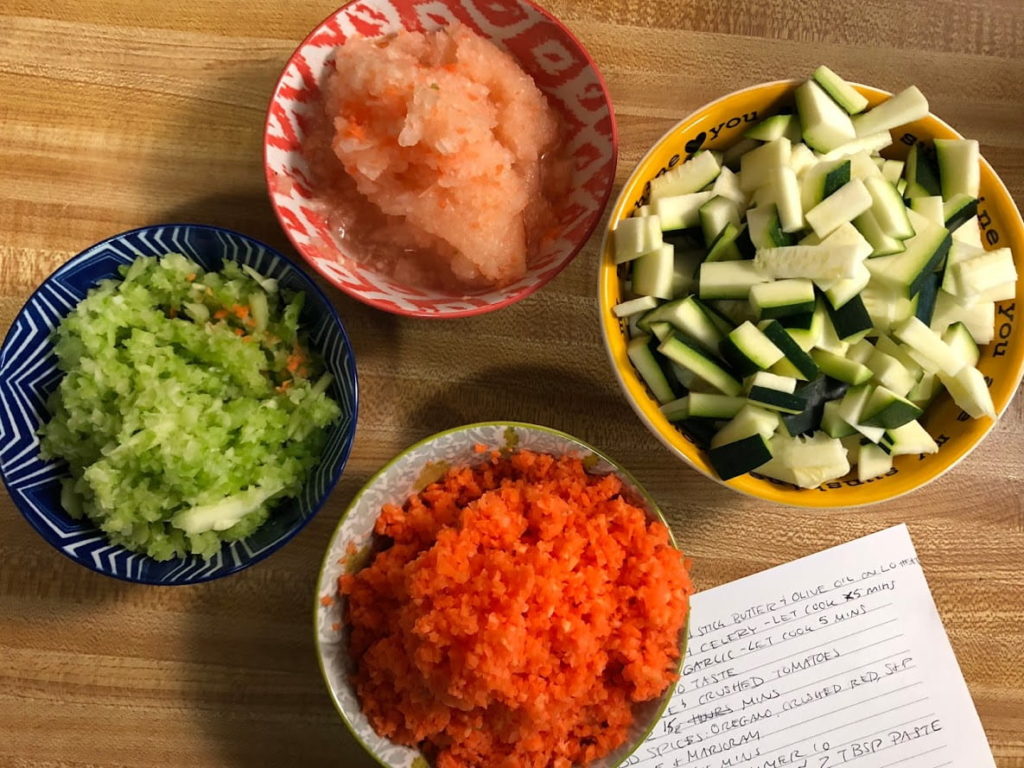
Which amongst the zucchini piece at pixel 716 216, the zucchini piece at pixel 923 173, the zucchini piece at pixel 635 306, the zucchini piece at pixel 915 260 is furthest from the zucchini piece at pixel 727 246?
the zucchini piece at pixel 923 173

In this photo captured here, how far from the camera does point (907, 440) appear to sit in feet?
4.55

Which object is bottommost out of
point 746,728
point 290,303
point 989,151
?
point 746,728

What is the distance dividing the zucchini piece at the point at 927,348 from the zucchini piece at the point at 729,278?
256 millimetres

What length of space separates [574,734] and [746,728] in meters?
0.43

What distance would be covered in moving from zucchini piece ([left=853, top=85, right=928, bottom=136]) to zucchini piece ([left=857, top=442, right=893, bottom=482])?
568 mm

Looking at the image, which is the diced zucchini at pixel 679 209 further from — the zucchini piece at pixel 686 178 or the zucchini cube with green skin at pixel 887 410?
the zucchini cube with green skin at pixel 887 410

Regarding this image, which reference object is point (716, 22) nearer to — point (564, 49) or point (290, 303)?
point (564, 49)

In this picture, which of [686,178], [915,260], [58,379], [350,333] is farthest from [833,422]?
[58,379]

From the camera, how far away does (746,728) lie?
1.66 m

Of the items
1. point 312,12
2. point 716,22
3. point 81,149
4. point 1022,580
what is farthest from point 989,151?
point 81,149

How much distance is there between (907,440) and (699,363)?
39cm

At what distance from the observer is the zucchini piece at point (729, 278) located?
1.35 m

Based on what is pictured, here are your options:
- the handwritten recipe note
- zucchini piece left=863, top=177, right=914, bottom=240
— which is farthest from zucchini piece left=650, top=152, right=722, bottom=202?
the handwritten recipe note

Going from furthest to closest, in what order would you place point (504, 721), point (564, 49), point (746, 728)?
point (746, 728)
point (564, 49)
point (504, 721)
